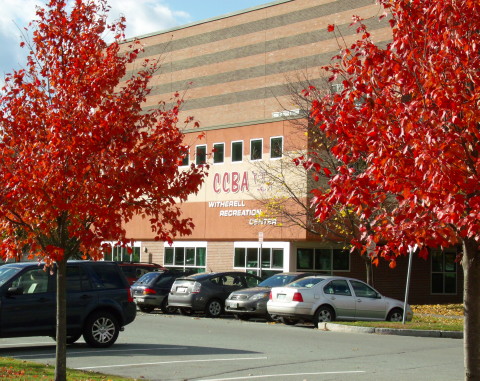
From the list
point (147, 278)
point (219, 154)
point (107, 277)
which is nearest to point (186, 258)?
point (219, 154)

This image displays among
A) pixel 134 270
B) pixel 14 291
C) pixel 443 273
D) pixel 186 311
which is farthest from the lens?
pixel 443 273

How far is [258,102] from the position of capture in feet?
167

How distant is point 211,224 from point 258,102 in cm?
1429

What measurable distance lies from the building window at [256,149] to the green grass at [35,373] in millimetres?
24413

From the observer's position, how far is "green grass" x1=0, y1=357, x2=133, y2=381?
37.6 ft

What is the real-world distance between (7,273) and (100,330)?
220 cm

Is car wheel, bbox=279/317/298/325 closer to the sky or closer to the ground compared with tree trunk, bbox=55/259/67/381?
closer to the ground

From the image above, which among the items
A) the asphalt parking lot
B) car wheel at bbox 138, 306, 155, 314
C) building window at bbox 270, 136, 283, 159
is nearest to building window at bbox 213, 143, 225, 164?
building window at bbox 270, 136, 283, 159

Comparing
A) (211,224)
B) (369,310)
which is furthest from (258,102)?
(369,310)

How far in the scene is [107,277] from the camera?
1681 cm

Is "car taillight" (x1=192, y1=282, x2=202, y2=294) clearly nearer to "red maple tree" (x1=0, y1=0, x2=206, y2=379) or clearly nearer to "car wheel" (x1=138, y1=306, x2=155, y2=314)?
"car wheel" (x1=138, y1=306, x2=155, y2=314)

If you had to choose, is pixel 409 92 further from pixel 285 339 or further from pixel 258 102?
pixel 258 102

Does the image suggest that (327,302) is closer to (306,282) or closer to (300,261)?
(306,282)

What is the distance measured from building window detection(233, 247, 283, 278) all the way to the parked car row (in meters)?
8.11
